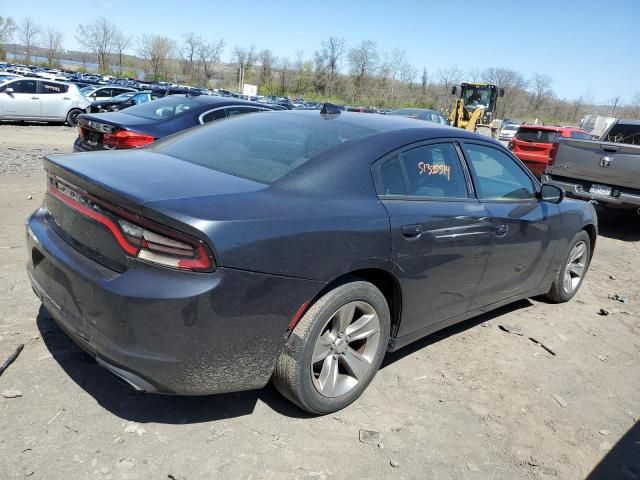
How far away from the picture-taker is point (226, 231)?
2236mm

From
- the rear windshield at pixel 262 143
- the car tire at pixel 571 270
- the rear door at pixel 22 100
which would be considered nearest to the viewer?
the rear windshield at pixel 262 143

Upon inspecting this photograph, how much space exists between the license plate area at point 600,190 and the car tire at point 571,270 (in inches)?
138

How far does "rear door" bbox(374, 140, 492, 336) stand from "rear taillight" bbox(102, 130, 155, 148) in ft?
13.7

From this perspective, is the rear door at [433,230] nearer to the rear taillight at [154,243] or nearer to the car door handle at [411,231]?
the car door handle at [411,231]

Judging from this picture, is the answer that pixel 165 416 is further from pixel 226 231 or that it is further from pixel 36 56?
pixel 36 56

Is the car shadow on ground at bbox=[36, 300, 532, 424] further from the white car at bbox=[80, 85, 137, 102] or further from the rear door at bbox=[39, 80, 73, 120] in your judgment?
the white car at bbox=[80, 85, 137, 102]

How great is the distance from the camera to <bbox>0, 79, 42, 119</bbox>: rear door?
1722 cm

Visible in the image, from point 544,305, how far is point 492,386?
79.3 inches

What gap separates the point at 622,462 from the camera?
286cm

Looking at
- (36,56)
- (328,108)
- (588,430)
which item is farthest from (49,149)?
(36,56)

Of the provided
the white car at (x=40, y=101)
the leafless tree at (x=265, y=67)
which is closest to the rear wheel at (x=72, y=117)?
the white car at (x=40, y=101)

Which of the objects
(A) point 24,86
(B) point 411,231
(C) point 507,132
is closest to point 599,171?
(B) point 411,231

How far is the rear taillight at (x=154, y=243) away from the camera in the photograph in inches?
87.0

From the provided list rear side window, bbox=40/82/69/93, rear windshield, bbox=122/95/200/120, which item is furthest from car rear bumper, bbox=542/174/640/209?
rear side window, bbox=40/82/69/93
